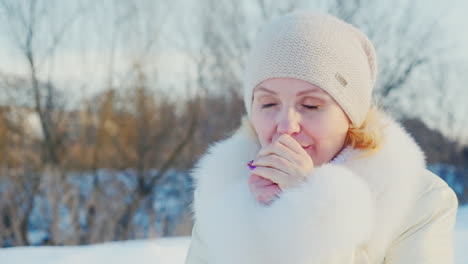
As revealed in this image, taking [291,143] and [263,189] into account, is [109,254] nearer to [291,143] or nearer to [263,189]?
[263,189]

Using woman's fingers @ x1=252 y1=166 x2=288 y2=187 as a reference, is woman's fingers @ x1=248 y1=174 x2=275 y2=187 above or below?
below

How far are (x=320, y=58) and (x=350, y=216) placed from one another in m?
0.41

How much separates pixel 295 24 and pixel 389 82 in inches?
299

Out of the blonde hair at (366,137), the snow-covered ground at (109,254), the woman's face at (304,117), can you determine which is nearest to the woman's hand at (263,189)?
the woman's face at (304,117)

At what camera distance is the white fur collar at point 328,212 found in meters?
1.02

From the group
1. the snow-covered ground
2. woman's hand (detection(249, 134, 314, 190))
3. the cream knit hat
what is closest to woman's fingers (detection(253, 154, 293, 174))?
woman's hand (detection(249, 134, 314, 190))

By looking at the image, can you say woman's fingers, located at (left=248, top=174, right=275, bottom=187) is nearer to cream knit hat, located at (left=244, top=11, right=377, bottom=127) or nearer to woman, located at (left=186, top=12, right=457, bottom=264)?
woman, located at (left=186, top=12, right=457, bottom=264)

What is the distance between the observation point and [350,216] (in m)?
1.03

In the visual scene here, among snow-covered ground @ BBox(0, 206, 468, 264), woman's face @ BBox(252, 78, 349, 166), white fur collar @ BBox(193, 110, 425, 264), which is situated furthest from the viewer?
snow-covered ground @ BBox(0, 206, 468, 264)

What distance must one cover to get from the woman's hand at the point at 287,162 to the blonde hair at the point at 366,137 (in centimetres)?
18

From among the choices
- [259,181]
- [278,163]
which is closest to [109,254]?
[259,181]

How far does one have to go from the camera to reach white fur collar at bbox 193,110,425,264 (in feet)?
3.36

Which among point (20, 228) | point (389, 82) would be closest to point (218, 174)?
point (20, 228)

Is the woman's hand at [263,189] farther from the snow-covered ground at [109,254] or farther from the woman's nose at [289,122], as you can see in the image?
the snow-covered ground at [109,254]
